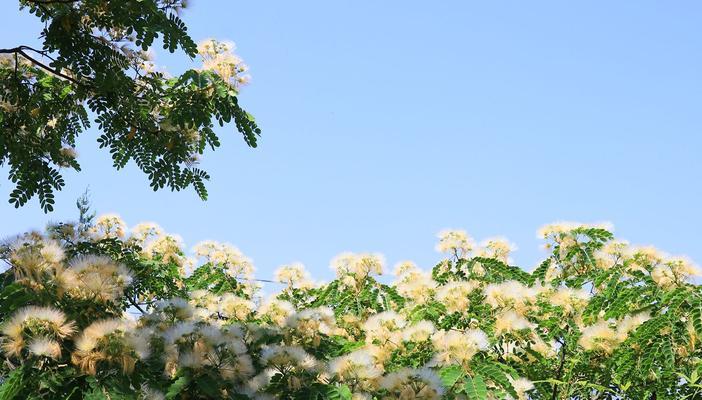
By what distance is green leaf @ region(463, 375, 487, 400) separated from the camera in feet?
14.5

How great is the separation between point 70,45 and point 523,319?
14.1 ft

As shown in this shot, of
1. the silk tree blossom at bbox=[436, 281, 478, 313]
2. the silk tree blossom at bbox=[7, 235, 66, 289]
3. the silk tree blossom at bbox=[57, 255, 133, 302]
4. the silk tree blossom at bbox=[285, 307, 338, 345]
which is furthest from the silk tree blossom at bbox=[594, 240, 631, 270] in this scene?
the silk tree blossom at bbox=[7, 235, 66, 289]

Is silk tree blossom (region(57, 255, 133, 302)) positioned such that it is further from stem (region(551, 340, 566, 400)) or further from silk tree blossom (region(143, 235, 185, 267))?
silk tree blossom (region(143, 235, 185, 267))

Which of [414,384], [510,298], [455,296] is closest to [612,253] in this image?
[510,298]

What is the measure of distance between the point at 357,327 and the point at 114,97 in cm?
297

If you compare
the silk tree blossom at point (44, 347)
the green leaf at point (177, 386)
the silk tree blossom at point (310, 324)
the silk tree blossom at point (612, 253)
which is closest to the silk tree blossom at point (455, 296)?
the silk tree blossom at point (310, 324)

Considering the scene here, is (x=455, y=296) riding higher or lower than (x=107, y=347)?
higher

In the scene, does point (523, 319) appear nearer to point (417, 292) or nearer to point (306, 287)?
point (417, 292)

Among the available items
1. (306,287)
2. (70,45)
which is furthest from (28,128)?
(306,287)

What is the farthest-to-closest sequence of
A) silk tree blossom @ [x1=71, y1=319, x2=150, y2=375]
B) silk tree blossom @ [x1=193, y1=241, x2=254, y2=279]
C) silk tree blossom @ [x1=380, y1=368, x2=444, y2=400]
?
silk tree blossom @ [x1=193, y1=241, x2=254, y2=279]
silk tree blossom @ [x1=380, y1=368, x2=444, y2=400]
silk tree blossom @ [x1=71, y1=319, x2=150, y2=375]

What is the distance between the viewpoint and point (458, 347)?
15.4 ft

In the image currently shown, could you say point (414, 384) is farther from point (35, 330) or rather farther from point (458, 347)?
point (35, 330)

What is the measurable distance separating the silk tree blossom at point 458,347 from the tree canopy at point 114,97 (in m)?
2.45

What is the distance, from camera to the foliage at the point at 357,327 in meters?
3.92
